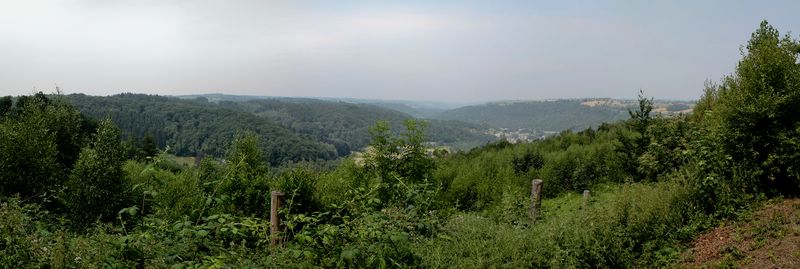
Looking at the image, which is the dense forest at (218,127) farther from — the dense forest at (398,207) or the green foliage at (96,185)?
the green foliage at (96,185)

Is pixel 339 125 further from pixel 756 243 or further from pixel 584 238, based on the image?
pixel 756 243

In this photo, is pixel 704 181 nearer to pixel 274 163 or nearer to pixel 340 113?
pixel 274 163

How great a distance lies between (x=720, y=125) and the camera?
24.7ft

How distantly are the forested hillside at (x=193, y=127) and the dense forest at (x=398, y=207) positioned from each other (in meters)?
65.8

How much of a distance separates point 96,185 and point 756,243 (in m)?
13.7

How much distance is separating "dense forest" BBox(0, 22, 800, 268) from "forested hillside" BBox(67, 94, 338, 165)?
216 ft

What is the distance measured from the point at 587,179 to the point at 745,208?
23615 mm

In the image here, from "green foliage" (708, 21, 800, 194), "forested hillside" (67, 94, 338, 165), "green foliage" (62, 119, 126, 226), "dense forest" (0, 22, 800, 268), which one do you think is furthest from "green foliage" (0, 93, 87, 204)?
"forested hillside" (67, 94, 338, 165)

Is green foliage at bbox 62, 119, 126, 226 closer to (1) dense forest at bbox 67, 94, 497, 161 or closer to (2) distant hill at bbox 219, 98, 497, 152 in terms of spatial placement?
(1) dense forest at bbox 67, 94, 497, 161

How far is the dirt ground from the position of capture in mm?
5449

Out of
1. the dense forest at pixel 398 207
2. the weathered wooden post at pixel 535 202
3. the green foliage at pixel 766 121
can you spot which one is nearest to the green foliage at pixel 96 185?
the dense forest at pixel 398 207

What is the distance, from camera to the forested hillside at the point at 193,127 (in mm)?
84812

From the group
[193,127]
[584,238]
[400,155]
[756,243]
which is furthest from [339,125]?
[756,243]

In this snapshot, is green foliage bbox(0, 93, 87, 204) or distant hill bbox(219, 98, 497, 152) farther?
distant hill bbox(219, 98, 497, 152)
